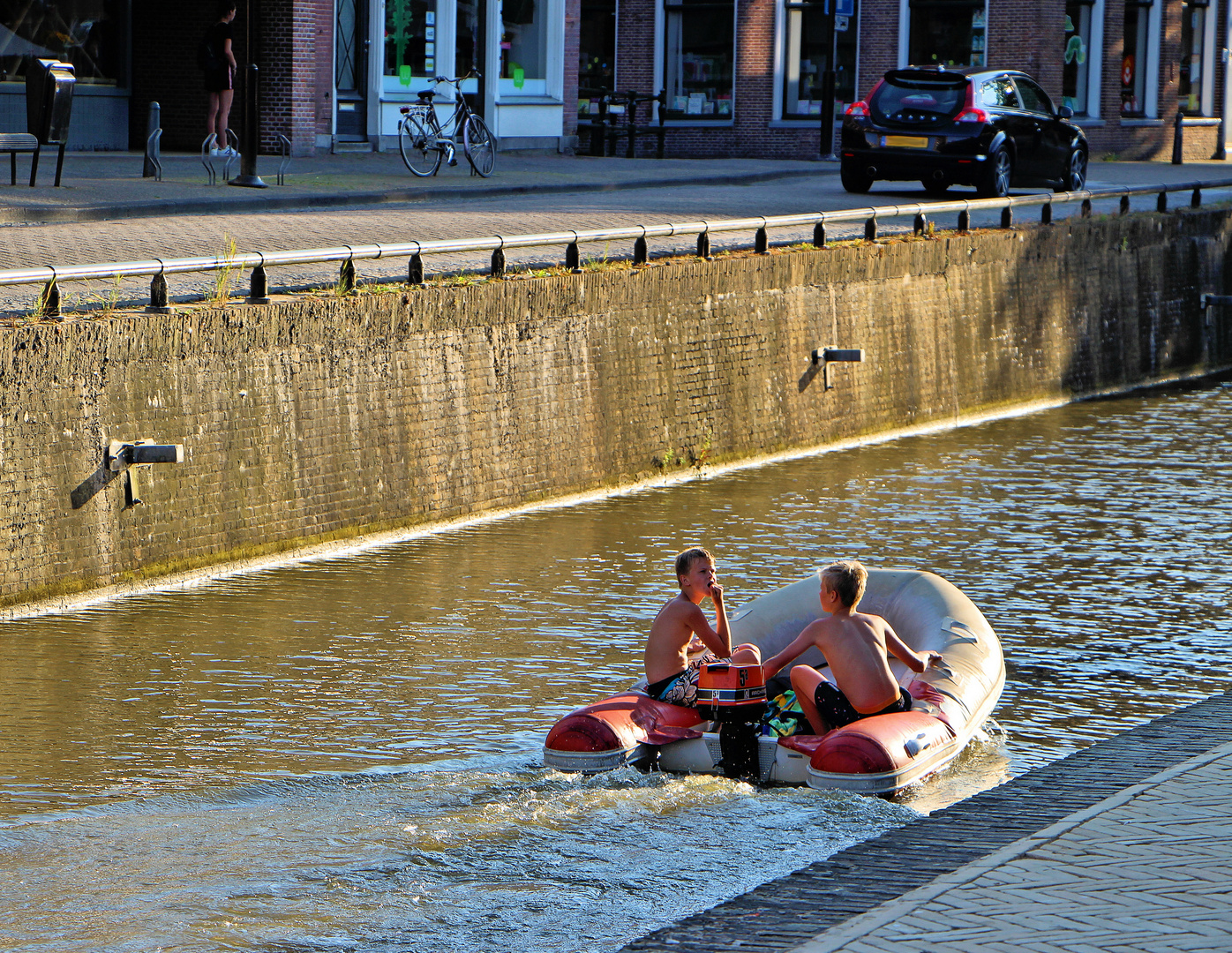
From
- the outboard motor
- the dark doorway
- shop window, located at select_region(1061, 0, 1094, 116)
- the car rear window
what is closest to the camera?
the outboard motor

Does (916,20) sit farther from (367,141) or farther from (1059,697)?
(1059,697)

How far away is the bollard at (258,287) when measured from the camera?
1192 centimetres

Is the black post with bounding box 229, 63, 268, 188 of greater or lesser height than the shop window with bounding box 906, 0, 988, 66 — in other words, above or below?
below

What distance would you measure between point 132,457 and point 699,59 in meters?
25.6

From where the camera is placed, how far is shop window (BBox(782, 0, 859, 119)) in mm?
34125

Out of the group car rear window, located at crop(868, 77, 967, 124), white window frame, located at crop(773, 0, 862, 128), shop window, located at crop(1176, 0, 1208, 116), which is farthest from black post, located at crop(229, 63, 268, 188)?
shop window, located at crop(1176, 0, 1208, 116)

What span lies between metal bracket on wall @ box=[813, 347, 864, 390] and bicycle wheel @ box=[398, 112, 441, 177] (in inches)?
289

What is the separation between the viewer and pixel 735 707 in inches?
304

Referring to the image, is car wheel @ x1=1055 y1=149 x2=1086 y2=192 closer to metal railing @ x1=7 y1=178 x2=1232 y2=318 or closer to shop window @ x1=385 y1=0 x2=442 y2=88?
metal railing @ x1=7 y1=178 x2=1232 y2=318

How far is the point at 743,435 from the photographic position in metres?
16.2

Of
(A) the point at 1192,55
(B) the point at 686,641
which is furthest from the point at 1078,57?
(B) the point at 686,641

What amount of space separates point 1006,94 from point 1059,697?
14661 mm

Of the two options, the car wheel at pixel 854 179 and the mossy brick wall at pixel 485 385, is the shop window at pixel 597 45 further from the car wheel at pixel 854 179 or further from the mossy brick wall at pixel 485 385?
the mossy brick wall at pixel 485 385

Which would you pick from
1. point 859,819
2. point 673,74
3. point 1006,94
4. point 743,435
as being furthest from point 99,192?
point 673,74
